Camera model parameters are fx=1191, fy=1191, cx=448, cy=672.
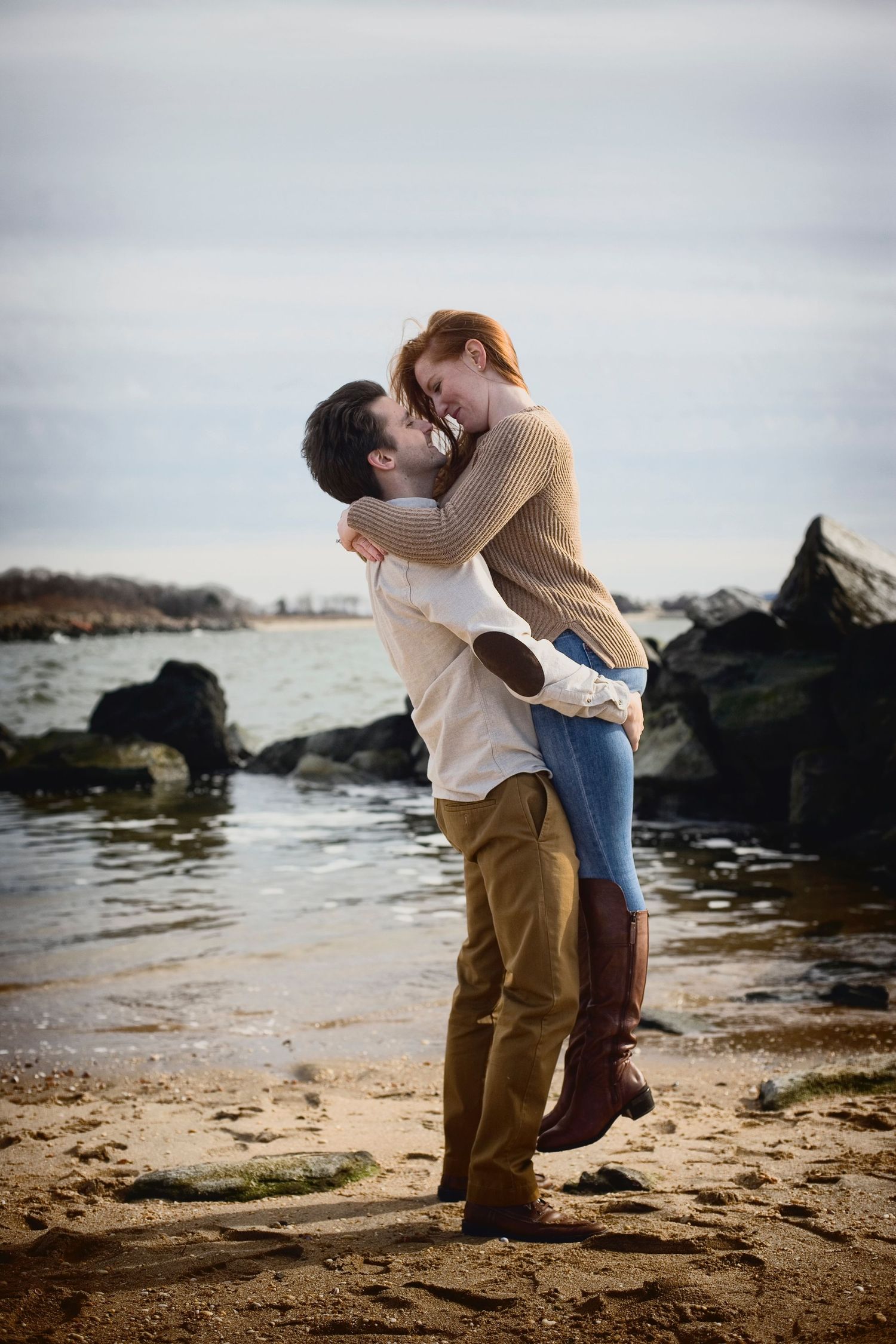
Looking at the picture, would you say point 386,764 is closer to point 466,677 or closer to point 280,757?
point 280,757

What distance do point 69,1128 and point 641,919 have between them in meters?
2.81

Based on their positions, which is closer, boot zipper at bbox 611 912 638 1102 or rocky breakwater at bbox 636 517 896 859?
boot zipper at bbox 611 912 638 1102

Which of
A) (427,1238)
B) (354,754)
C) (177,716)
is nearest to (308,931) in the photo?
(427,1238)

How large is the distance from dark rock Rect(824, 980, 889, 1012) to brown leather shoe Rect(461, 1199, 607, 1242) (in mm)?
3815

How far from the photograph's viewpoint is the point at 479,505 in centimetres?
313

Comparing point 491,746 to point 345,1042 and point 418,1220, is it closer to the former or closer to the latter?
point 418,1220

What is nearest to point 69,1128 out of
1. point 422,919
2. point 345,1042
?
point 345,1042

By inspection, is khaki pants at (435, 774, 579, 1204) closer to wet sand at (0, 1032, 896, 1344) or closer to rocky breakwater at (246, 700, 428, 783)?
wet sand at (0, 1032, 896, 1344)

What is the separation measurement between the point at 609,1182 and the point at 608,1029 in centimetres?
91

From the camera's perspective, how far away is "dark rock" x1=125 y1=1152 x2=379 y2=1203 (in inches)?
156

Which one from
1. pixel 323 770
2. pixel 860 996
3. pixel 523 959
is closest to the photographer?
pixel 523 959

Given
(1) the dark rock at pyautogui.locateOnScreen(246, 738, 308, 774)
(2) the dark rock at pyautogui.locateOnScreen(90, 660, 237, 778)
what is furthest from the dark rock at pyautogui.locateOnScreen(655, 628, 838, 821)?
(2) the dark rock at pyautogui.locateOnScreen(90, 660, 237, 778)

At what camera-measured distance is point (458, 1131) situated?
12.0 ft

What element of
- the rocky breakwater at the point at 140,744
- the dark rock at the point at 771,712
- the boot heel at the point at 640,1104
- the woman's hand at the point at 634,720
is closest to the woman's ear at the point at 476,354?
the woman's hand at the point at 634,720
